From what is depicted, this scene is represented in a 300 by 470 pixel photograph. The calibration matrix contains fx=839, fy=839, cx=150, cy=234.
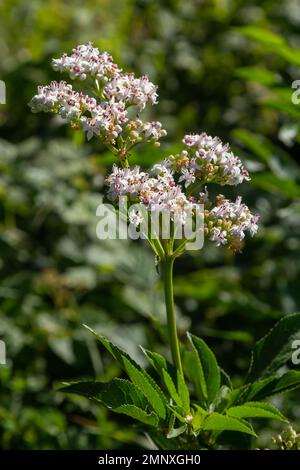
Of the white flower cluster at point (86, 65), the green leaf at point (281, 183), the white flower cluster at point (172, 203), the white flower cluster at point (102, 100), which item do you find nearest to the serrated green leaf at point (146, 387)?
the white flower cluster at point (172, 203)

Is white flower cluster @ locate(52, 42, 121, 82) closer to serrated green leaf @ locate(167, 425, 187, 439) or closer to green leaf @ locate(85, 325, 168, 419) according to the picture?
green leaf @ locate(85, 325, 168, 419)

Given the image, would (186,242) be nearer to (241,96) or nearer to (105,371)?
(105,371)

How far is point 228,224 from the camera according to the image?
5.20ft

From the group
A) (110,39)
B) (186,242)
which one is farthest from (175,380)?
(110,39)

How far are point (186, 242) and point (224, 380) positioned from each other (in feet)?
1.53

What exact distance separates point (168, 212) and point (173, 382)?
37 centimetres

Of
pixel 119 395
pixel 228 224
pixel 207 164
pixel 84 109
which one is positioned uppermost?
pixel 84 109

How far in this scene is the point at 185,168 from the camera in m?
1.64

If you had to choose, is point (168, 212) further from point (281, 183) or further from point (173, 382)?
point (281, 183)

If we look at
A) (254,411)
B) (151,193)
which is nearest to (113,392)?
(254,411)

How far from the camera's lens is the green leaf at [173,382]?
1589mm

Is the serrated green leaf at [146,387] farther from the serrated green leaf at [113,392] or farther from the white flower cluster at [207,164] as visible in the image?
the white flower cluster at [207,164]

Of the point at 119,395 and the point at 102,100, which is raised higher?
the point at 102,100

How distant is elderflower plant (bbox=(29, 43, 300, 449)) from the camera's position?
1545mm
